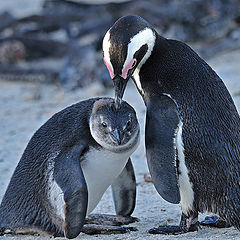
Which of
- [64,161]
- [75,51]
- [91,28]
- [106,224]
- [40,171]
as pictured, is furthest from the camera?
[91,28]

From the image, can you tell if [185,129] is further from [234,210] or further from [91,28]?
[91,28]

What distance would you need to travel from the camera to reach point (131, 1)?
343 inches

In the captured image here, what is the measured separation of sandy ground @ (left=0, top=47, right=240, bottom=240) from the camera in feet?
12.5

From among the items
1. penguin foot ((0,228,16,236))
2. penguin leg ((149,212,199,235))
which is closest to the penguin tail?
penguin leg ((149,212,199,235))

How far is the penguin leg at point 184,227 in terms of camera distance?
11.6 ft

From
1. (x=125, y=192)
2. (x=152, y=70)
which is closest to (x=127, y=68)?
(x=152, y=70)

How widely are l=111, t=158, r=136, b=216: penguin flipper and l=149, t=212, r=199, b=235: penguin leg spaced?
363 millimetres

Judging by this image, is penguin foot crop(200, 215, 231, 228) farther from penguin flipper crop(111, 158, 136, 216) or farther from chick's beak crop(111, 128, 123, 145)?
chick's beak crop(111, 128, 123, 145)

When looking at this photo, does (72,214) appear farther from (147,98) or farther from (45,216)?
(147,98)

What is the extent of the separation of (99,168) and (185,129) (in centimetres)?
55

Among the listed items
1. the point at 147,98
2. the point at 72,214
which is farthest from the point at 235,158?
the point at 72,214

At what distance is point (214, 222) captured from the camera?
3.68 metres

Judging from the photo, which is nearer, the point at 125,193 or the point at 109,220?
the point at 109,220

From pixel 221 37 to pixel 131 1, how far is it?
1318 mm
